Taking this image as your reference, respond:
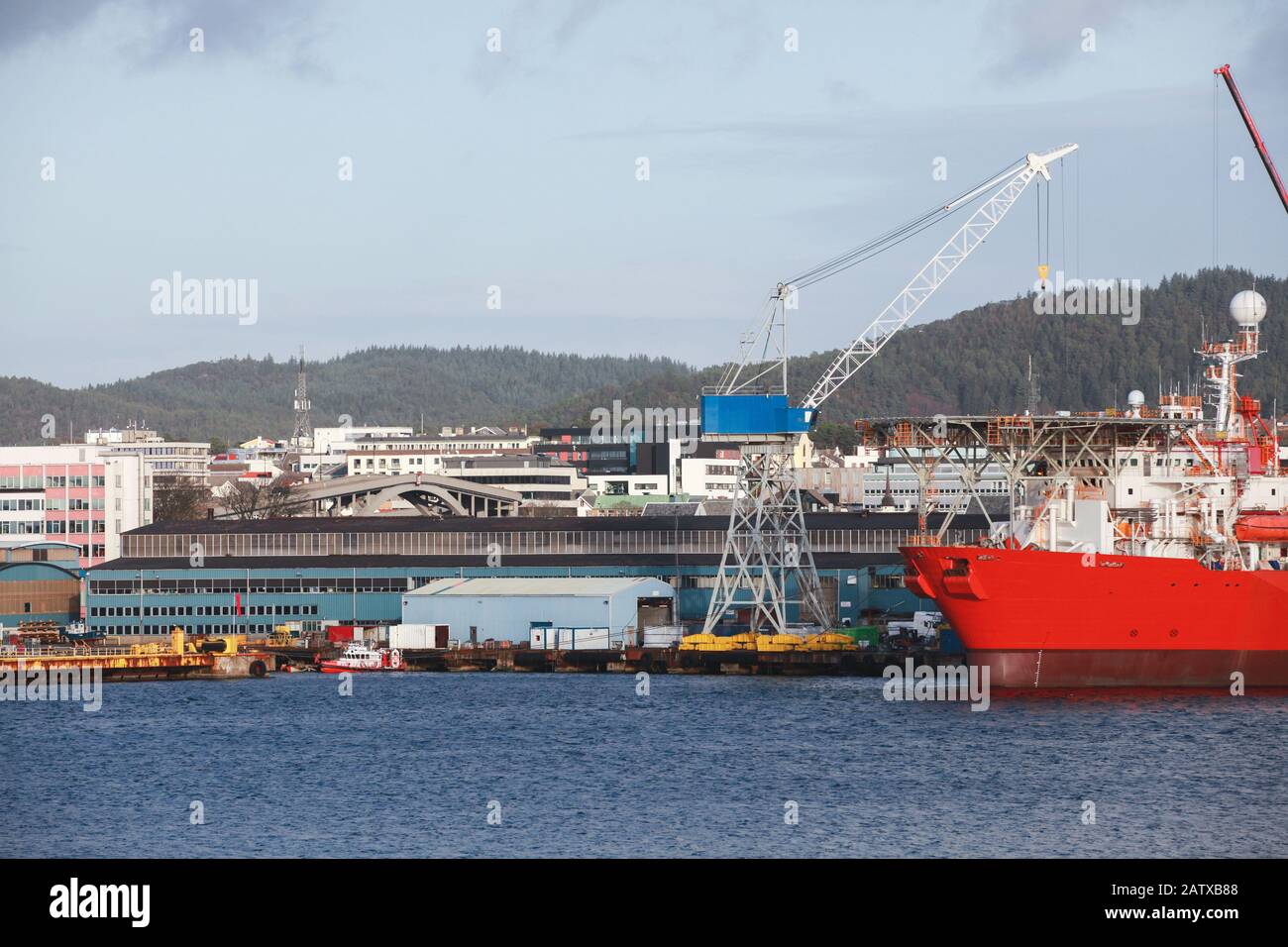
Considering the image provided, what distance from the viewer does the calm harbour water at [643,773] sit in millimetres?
31359

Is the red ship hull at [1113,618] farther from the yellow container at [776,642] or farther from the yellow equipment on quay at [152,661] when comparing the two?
the yellow equipment on quay at [152,661]

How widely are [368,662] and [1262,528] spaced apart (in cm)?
2971

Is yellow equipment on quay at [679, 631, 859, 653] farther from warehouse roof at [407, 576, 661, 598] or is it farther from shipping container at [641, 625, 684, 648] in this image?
warehouse roof at [407, 576, 661, 598]

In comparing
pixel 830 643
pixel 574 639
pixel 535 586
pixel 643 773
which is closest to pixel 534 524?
pixel 535 586

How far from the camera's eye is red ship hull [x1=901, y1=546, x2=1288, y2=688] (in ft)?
163

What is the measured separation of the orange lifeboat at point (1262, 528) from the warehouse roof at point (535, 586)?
71.8 ft

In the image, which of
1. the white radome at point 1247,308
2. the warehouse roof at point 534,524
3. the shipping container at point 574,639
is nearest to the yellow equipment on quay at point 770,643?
the shipping container at point 574,639

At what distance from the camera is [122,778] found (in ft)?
127

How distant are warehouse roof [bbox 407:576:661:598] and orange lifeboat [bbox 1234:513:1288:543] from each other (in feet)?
71.8

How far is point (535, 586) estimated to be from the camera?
66.2 meters

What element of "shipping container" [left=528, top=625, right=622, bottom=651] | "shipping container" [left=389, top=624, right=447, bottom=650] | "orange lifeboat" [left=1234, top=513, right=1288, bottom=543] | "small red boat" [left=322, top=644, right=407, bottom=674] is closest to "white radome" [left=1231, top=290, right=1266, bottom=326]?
"orange lifeboat" [left=1234, top=513, right=1288, bottom=543]

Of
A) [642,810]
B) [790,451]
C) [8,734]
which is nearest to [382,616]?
[790,451]
